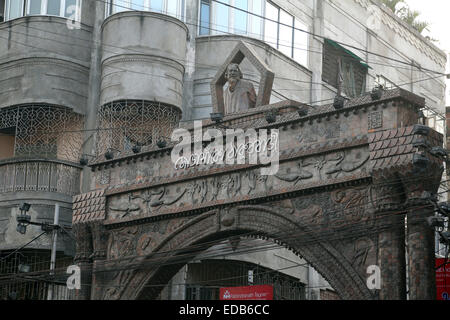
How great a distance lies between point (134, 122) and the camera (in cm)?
3378

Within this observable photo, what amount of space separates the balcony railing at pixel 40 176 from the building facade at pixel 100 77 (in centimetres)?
3

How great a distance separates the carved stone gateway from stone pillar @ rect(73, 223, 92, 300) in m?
0.03

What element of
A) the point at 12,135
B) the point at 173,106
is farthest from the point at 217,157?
the point at 12,135

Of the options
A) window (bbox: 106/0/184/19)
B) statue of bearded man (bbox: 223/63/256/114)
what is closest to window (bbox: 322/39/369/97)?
window (bbox: 106/0/184/19)

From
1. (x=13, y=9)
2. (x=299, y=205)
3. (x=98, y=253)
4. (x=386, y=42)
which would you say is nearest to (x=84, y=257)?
(x=98, y=253)

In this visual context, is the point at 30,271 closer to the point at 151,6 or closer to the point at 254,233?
the point at 151,6

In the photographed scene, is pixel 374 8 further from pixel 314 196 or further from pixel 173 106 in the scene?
pixel 314 196

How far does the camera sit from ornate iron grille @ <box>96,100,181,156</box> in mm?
33375

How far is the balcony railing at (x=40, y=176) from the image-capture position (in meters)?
33.2

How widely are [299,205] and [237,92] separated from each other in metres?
4.06

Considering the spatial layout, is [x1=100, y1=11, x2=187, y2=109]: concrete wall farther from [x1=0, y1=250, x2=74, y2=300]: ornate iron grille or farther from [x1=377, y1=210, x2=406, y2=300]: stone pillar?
[x1=377, y1=210, x2=406, y2=300]: stone pillar

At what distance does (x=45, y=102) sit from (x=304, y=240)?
1264 centimetres

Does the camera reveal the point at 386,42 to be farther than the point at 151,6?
Yes
